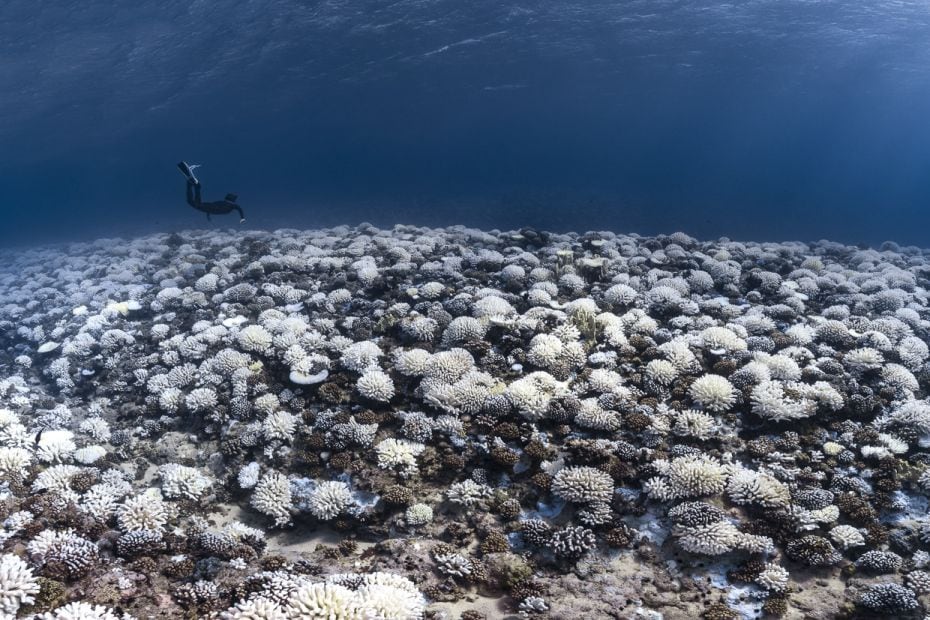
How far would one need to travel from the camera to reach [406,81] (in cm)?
6194

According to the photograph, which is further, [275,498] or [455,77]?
[455,77]

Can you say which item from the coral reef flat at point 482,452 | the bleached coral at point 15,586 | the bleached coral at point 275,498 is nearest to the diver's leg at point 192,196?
the coral reef flat at point 482,452

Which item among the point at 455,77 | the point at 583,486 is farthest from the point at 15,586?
the point at 455,77

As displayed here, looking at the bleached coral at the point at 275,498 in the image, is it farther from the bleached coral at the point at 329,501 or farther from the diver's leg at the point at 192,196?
the diver's leg at the point at 192,196

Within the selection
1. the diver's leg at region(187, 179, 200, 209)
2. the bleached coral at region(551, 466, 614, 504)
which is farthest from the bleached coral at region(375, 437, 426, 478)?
the diver's leg at region(187, 179, 200, 209)

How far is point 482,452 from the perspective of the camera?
24.9ft

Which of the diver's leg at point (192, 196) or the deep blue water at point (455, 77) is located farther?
the deep blue water at point (455, 77)

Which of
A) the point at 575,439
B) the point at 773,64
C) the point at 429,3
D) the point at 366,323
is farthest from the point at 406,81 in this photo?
the point at 575,439

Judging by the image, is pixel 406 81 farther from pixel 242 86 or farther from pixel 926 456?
pixel 926 456

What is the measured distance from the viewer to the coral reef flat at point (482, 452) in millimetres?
5754

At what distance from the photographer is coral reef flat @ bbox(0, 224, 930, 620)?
575 cm

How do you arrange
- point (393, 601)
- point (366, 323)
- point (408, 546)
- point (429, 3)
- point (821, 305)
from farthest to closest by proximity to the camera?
point (429, 3), point (821, 305), point (366, 323), point (408, 546), point (393, 601)

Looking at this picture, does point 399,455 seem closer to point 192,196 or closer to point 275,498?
point 275,498

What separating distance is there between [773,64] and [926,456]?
210 feet
